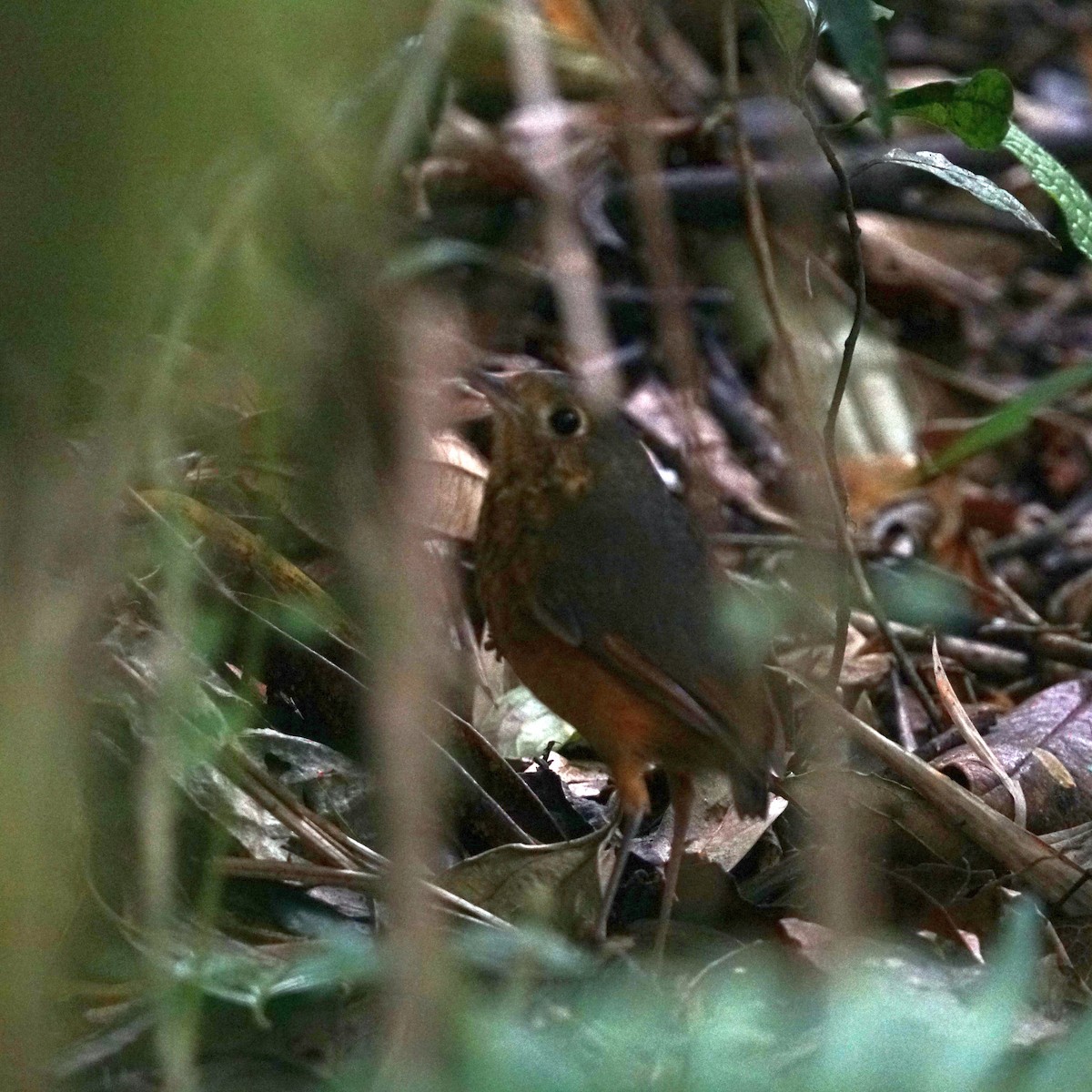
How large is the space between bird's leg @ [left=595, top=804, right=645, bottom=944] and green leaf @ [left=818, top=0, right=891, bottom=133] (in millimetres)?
1276

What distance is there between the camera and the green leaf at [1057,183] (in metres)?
3.05

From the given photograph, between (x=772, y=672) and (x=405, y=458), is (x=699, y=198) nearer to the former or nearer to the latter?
(x=772, y=672)

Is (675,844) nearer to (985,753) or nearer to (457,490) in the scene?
(985,753)

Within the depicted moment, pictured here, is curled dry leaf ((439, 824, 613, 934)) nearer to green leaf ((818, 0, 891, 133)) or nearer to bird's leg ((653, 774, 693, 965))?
bird's leg ((653, 774, 693, 965))

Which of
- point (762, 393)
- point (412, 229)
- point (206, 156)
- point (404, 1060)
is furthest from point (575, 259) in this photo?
point (762, 393)

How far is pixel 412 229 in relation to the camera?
496 centimetres

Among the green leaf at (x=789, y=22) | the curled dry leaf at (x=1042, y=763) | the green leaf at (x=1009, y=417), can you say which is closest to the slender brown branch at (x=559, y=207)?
the green leaf at (x=789, y=22)

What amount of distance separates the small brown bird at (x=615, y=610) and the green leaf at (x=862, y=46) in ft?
3.20

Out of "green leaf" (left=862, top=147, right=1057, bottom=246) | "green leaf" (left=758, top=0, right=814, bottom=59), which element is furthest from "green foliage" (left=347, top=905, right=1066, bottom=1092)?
"green leaf" (left=758, top=0, right=814, bottom=59)

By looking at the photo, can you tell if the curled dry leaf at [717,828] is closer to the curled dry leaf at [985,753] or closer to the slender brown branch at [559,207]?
the curled dry leaf at [985,753]

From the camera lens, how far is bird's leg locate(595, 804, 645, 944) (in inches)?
108

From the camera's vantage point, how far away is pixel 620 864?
2.85 m

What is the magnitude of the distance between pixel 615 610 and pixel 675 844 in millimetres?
420

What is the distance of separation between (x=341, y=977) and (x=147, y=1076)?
0.88ft
